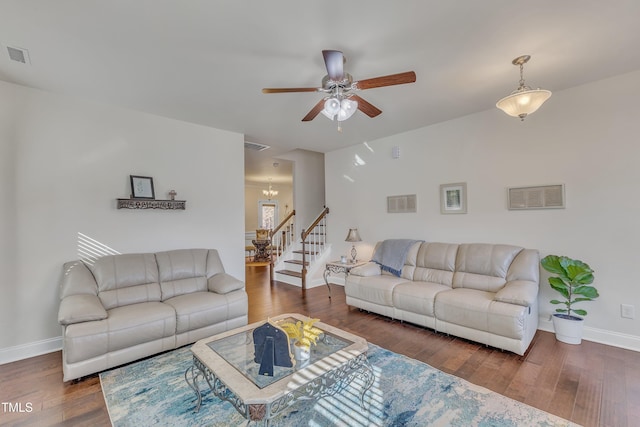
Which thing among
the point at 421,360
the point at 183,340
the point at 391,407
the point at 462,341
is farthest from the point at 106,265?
the point at 462,341

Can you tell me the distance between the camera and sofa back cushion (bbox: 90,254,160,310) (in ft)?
9.66

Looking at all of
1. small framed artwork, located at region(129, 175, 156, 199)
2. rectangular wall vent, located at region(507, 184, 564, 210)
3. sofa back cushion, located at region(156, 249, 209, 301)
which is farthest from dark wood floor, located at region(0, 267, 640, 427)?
small framed artwork, located at region(129, 175, 156, 199)

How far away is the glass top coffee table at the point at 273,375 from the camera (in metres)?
1.52

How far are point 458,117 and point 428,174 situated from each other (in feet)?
2.99

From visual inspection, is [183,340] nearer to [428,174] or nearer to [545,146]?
[428,174]

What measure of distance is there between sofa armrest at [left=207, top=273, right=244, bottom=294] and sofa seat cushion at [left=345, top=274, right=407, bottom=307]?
A: 1.60m

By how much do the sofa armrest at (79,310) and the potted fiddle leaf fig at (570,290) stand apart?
4.54 m

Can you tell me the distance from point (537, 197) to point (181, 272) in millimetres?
4517

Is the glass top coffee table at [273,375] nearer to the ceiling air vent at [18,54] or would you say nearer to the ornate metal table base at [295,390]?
the ornate metal table base at [295,390]

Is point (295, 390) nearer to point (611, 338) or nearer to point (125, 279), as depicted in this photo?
point (125, 279)

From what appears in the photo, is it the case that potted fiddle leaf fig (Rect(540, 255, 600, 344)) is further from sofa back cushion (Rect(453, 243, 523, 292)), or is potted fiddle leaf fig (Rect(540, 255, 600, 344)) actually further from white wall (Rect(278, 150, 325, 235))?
white wall (Rect(278, 150, 325, 235))

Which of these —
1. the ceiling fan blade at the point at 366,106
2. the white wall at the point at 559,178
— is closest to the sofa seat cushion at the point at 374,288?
the white wall at the point at 559,178

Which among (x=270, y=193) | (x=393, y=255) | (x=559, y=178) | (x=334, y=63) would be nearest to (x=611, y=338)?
(x=559, y=178)

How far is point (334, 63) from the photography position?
→ 2061mm
